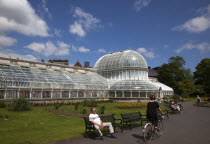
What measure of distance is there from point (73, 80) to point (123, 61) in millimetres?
17113

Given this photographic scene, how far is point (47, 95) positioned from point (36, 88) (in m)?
2.69

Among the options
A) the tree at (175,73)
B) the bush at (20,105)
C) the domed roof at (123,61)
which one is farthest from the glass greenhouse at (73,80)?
the tree at (175,73)

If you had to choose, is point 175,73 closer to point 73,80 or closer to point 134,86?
point 134,86

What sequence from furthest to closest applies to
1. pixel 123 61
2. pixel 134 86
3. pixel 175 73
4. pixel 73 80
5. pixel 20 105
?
pixel 175 73 → pixel 123 61 → pixel 134 86 → pixel 73 80 → pixel 20 105

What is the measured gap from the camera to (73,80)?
124 feet

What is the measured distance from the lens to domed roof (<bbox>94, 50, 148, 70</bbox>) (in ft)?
158

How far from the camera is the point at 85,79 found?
41250 millimetres

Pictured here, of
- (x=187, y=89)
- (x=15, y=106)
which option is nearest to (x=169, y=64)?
(x=187, y=89)

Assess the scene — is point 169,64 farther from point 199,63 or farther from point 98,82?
point 98,82

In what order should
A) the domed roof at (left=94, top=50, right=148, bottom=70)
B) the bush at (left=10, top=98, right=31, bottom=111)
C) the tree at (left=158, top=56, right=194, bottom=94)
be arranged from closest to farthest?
the bush at (left=10, top=98, right=31, bottom=111), the domed roof at (left=94, top=50, right=148, bottom=70), the tree at (left=158, top=56, right=194, bottom=94)

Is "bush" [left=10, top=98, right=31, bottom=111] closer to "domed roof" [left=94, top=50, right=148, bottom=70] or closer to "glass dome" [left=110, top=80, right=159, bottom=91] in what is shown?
"glass dome" [left=110, top=80, right=159, bottom=91]

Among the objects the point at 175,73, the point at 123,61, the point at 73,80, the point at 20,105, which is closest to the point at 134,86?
the point at 123,61

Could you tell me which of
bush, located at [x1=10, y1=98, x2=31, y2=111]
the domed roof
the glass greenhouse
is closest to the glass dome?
the glass greenhouse

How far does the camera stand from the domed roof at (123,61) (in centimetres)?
4812
